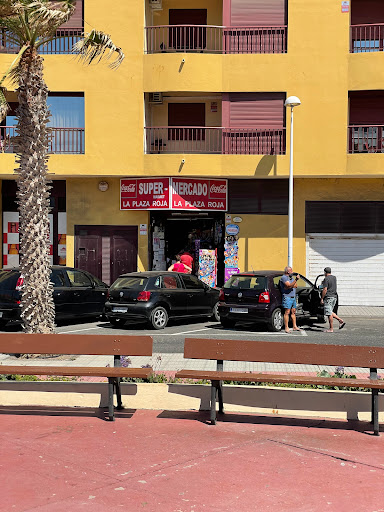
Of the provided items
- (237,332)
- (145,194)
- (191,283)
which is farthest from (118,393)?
(145,194)

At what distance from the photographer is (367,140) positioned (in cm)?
2584

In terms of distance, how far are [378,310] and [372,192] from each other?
421 cm

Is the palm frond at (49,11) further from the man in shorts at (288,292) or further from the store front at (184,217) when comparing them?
the store front at (184,217)

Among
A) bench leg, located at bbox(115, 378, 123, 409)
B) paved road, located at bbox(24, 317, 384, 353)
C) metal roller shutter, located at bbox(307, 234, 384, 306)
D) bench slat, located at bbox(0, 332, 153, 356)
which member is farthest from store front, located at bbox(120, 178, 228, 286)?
bench leg, located at bbox(115, 378, 123, 409)

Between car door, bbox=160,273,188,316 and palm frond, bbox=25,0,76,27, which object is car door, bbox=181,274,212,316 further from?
palm frond, bbox=25,0,76,27

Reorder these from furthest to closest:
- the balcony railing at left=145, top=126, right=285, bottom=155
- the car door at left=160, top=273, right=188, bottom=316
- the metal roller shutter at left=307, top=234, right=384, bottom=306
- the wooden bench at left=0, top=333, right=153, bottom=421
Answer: the metal roller shutter at left=307, top=234, right=384, bottom=306 → the balcony railing at left=145, top=126, right=285, bottom=155 → the car door at left=160, top=273, right=188, bottom=316 → the wooden bench at left=0, top=333, right=153, bottom=421

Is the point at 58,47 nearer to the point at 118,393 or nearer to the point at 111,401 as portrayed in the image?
the point at 118,393

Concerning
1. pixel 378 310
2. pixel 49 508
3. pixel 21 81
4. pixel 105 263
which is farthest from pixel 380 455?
pixel 105 263

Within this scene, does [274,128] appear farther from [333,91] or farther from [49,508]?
[49,508]

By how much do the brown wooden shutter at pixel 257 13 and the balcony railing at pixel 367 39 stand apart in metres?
2.60

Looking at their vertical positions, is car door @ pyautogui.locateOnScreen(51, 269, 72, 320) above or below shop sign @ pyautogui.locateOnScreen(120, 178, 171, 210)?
below

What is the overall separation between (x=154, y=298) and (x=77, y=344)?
32.7 ft

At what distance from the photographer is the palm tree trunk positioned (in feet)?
45.0

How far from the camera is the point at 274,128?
25703 millimetres
